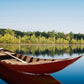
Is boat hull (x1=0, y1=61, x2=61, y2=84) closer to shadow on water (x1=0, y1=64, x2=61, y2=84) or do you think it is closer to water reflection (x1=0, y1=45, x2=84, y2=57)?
shadow on water (x1=0, y1=64, x2=61, y2=84)

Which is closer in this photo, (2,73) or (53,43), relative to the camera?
(2,73)

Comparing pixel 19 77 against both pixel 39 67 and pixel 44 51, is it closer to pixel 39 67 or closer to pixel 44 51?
pixel 39 67

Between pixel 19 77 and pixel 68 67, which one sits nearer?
pixel 19 77

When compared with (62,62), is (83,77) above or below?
below

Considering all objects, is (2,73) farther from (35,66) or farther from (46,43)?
(46,43)

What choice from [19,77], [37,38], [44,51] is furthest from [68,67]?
[37,38]

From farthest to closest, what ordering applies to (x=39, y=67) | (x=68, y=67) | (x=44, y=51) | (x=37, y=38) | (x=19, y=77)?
(x=37, y=38) < (x=44, y=51) < (x=68, y=67) < (x=19, y=77) < (x=39, y=67)

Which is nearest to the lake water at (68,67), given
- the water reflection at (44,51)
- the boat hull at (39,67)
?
the water reflection at (44,51)

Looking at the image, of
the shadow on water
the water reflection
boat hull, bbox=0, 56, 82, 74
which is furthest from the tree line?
boat hull, bbox=0, 56, 82, 74

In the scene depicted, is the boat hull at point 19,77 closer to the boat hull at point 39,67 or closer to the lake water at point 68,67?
the boat hull at point 39,67

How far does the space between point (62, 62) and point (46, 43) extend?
69.3 metres

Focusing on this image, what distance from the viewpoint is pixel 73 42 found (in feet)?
282

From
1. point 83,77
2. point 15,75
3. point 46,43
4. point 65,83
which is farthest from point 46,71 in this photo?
point 46,43

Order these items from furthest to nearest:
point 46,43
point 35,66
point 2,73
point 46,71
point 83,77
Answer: point 46,43 → point 83,77 → point 2,73 → point 46,71 → point 35,66
